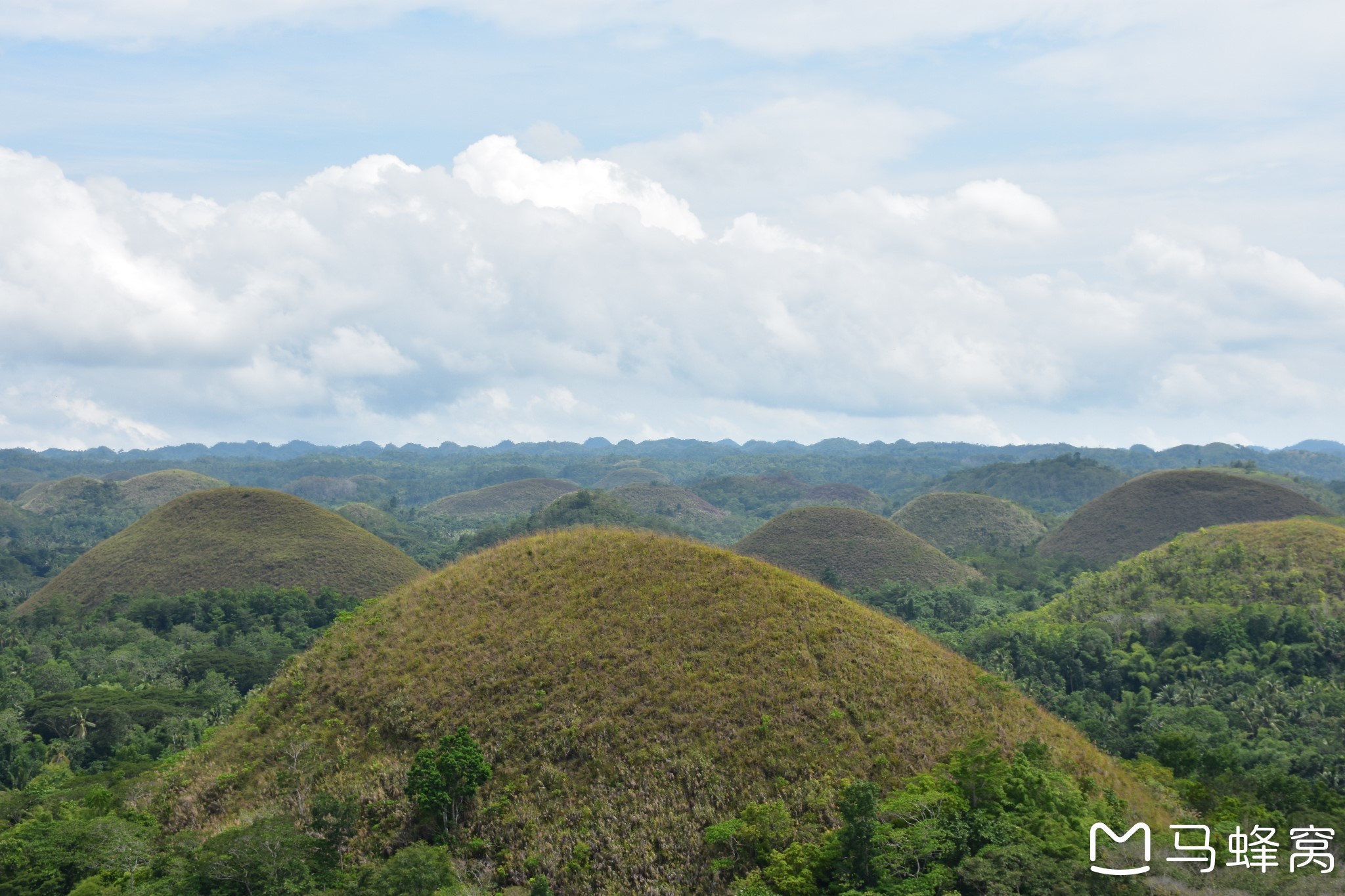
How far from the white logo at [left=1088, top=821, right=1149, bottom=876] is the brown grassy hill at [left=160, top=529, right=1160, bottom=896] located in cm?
299

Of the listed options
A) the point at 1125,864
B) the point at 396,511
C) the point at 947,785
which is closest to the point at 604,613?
the point at 947,785

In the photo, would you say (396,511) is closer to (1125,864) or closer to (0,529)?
(0,529)

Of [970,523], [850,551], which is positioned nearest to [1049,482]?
[970,523]

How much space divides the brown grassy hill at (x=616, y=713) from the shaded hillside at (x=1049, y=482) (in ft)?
496

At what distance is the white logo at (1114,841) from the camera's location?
16156 millimetres

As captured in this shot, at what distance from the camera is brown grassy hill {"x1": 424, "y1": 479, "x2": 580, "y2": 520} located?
596ft

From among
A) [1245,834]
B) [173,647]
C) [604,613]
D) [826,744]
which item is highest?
[604,613]

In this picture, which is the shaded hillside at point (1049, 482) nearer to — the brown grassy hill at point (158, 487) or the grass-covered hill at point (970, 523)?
the grass-covered hill at point (970, 523)

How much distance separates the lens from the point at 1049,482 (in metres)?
174

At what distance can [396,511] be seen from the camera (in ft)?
555

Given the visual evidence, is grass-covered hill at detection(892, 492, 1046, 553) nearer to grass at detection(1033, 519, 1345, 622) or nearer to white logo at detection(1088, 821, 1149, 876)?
grass at detection(1033, 519, 1345, 622)

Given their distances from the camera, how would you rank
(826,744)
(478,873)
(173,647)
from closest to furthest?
(478,873), (826,744), (173,647)

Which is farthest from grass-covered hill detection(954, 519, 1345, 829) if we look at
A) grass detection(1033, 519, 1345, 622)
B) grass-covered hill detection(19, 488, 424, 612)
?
grass-covered hill detection(19, 488, 424, 612)

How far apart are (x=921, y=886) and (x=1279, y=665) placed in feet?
117
